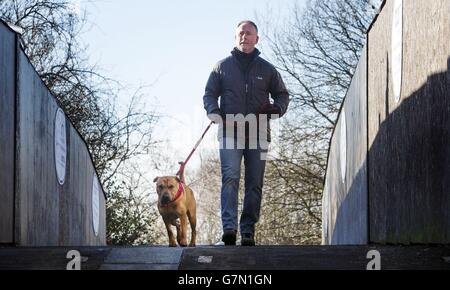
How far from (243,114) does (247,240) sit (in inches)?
47.8

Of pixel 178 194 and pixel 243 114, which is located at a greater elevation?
pixel 243 114

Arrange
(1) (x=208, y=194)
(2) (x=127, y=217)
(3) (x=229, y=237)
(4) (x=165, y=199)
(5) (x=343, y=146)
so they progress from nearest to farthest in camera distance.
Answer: (3) (x=229, y=237), (4) (x=165, y=199), (5) (x=343, y=146), (2) (x=127, y=217), (1) (x=208, y=194)

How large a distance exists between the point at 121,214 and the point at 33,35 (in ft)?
37.4

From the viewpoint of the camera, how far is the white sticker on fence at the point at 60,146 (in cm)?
1211

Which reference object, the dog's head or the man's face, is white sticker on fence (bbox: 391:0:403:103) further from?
the dog's head

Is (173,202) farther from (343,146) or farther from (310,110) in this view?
(310,110)

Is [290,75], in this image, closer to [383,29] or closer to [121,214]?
[121,214]

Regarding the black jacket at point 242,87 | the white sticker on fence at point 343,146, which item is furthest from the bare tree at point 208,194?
the black jacket at point 242,87

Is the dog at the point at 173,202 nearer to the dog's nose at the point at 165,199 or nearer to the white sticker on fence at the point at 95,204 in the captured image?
the dog's nose at the point at 165,199

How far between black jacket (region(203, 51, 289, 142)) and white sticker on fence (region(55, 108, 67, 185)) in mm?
2878

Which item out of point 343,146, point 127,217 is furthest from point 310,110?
point 343,146

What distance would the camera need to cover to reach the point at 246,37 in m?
9.86

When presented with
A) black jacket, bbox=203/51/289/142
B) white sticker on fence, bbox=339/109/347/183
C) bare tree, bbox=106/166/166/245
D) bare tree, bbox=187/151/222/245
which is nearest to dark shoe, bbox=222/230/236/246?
black jacket, bbox=203/51/289/142

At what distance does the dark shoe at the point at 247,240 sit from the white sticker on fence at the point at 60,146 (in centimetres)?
331
